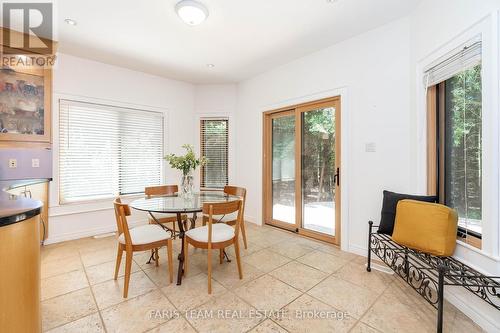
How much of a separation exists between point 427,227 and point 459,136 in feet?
2.91

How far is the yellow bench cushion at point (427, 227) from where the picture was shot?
1789 mm

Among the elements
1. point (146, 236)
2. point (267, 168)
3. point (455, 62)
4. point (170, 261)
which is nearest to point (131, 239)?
point (146, 236)

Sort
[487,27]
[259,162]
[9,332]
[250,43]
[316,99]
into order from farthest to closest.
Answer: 1. [259,162]
2. [316,99]
3. [250,43]
4. [487,27]
5. [9,332]

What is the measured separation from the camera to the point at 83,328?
64.4 inches

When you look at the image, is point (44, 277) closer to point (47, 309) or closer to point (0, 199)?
point (47, 309)

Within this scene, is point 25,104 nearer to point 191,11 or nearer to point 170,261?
point 191,11

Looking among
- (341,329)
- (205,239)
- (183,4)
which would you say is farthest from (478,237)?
(183,4)

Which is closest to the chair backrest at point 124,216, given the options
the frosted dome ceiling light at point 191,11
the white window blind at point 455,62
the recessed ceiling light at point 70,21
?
the frosted dome ceiling light at point 191,11

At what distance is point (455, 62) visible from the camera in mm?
1908

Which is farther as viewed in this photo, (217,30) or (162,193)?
(162,193)

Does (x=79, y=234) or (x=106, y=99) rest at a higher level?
(x=106, y=99)

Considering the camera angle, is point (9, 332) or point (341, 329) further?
point (341, 329)

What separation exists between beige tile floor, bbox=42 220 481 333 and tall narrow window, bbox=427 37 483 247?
2.79ft

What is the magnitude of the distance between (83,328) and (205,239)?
1066 mm
